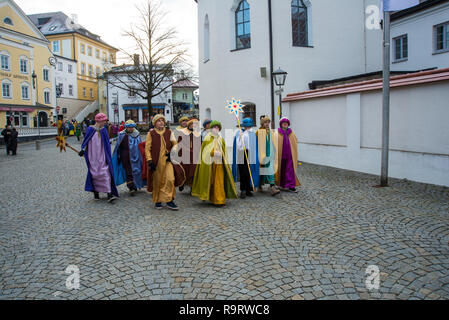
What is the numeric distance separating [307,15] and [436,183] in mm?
12650

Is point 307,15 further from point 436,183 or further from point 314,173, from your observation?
point 436,183

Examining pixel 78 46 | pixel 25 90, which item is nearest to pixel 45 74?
pixel 25 90

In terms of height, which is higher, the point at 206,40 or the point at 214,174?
the point at 206,40

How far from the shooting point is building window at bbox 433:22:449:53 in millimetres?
18500

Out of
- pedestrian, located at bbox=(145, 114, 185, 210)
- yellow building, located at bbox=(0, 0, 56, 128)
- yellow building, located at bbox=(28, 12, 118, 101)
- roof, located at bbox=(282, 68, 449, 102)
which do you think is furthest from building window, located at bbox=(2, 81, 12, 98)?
pedestrian, located at bbox=(145, 114, 185, 210)

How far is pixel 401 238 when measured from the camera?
15.9 ft

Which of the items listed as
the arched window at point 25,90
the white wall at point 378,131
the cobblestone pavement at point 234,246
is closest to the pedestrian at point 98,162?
the cobblestone pavement at point 234,246

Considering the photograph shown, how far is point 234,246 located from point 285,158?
14.1 ft

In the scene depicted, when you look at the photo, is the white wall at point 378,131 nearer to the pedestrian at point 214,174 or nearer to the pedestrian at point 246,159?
the pedestrian at point 246,159

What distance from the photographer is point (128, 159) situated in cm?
891

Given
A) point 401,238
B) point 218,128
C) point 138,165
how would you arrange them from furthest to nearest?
1. point 138,165
2. point 218,128
3. point 401,238

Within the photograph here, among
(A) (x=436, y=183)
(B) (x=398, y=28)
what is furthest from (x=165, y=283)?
(B) (x=398, y=28)

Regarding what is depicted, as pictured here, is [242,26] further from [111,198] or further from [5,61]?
[5,61]

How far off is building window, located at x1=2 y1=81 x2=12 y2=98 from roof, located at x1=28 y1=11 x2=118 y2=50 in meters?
25.4
